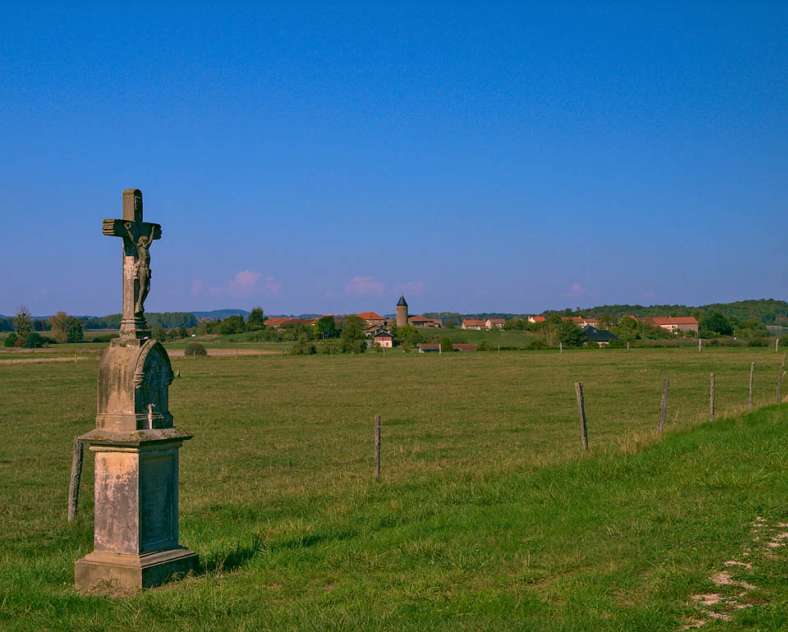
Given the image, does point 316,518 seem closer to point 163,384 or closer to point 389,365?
point 163,384

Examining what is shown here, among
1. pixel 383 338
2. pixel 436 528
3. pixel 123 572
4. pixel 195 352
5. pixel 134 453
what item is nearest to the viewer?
pixel 123 572

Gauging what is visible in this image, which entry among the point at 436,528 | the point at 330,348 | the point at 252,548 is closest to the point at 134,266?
the point at 252,548

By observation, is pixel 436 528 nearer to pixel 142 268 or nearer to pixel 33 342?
pixel 142 268

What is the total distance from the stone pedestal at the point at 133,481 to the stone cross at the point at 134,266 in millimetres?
202

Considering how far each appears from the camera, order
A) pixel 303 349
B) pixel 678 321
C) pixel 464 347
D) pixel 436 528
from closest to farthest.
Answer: pixel 436 528 < pixel 303 349 < pixel 464 347 < pixel 678 321

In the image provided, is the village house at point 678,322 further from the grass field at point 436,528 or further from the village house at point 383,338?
the grass field at point 436,528

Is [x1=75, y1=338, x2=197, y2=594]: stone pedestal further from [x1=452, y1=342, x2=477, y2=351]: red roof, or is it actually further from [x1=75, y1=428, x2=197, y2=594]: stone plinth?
[x1=452, y1=342, x2=477, y2=351]: red roof

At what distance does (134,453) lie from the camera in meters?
8.27

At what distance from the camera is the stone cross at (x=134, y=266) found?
8797 millimetres

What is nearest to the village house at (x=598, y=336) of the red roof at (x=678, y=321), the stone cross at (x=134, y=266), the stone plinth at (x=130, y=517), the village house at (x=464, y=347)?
the village house at (x=464, y=347)

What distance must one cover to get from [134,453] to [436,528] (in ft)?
12.5

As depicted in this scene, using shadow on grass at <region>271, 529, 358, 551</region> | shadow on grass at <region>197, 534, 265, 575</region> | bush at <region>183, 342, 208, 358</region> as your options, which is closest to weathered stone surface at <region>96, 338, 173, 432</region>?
shadow on grass at <region>197, 534, 265, 575</region>

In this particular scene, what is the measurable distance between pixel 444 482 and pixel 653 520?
5284 mm

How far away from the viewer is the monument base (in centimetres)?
812
